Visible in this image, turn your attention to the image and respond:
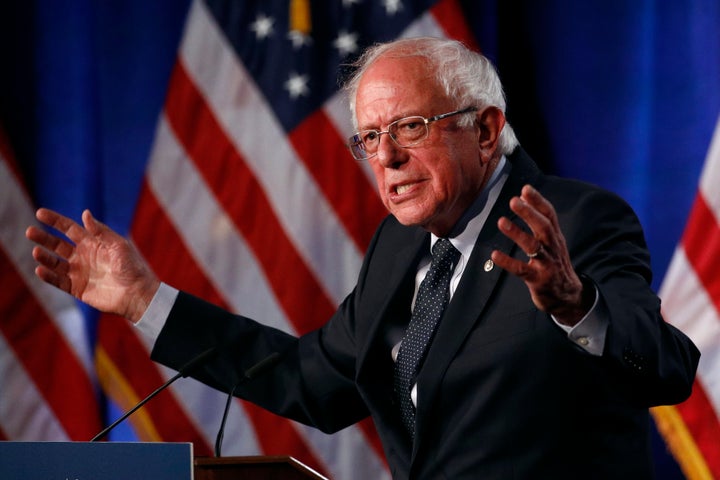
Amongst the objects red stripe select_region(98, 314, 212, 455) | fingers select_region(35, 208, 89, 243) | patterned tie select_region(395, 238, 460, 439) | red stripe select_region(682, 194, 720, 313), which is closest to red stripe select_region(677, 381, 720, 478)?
red stripe select_region(682, 194, 720, 313)

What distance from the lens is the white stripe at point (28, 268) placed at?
354cm

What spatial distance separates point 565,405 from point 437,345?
0.27 metres

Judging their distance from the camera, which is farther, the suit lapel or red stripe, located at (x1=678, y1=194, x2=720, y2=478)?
red stripe, located at (x1=678, y1=194, x2=720, y2=478)

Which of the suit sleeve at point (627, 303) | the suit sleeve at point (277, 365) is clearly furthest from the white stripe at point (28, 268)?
the suit sleeve at point (627, 303)

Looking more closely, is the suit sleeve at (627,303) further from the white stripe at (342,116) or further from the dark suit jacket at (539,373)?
the white stripe at (342,116)

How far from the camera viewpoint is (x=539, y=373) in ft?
5.69

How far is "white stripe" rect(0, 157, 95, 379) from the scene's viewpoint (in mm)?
3535

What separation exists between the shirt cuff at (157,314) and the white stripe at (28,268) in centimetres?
146

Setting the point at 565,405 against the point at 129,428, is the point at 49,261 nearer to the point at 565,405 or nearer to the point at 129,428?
the point at 565,405

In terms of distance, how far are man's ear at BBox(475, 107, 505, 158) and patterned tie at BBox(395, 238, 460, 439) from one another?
22 cm

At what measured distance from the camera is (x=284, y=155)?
136 inches

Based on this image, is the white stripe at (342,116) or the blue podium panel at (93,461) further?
the white stripe at (342,116)

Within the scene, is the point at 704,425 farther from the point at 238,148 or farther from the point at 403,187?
the point at 238,148

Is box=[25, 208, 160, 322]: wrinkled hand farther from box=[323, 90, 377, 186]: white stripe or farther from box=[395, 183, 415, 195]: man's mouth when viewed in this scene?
box=[323, 90, 377, 186]: white stripe
